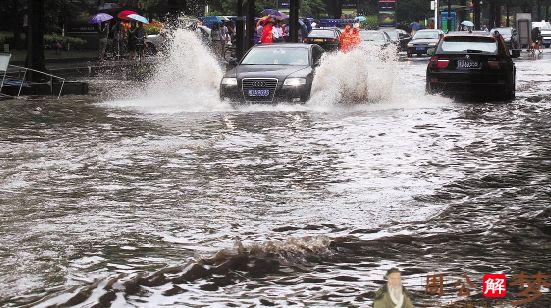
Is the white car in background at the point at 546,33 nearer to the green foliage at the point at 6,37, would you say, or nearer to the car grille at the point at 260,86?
the green foliage at the point at 6,37

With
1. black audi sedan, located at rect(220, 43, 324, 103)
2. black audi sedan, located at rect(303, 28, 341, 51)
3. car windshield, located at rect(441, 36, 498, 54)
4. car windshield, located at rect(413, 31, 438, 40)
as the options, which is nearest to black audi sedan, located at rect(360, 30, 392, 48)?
black audi sedan, located at rect(303, 28, 341, 51)

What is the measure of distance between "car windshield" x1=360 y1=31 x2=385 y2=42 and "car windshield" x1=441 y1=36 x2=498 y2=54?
2442 cm

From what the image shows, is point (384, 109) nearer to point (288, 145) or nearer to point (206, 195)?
point (288, 145)

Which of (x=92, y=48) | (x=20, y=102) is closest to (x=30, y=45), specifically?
(x=20, y=102)

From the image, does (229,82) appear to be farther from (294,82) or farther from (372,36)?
(372,36)

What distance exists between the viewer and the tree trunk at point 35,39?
1086 inches

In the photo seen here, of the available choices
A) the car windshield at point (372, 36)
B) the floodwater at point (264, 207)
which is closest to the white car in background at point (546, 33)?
the car windshield at point (372, 36)

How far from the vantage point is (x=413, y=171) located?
505 inches

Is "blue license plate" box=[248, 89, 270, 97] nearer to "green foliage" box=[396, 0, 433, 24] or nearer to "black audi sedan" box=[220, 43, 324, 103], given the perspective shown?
"black audi sedan" box=[220, 43, 324, 103]

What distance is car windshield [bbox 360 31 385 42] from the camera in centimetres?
4969

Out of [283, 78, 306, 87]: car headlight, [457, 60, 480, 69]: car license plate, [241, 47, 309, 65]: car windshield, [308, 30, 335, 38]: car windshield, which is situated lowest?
[283, 78, 306, 87]: car headlight

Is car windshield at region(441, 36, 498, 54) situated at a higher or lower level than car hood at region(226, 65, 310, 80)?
higher

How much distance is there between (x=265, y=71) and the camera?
22.2 m

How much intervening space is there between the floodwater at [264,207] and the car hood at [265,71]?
190cm
